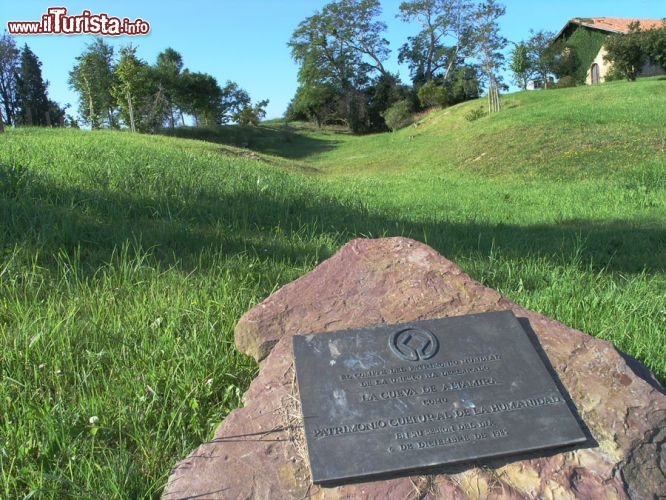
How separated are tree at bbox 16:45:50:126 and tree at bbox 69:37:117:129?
8.34 metres

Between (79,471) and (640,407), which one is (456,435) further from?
(79,471)

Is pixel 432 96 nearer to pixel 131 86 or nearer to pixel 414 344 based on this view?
pixel 131 86

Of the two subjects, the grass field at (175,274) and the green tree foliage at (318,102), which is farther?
the green tree foliage at (318,102)

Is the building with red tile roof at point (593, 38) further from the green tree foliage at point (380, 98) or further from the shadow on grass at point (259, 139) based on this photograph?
the shadow on grass at point (259, 139)

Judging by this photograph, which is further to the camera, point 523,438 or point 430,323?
point 430,323

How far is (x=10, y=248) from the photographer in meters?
3.88

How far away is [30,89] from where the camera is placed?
46344mm

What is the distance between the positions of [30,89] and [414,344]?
172 ft

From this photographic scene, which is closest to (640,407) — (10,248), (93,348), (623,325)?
(623,325)

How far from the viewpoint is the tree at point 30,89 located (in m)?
45.6

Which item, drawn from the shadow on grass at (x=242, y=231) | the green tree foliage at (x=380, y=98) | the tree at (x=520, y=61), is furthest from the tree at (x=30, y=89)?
the shadow on grass at (x=242, y=231)

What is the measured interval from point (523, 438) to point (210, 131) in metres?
34.8

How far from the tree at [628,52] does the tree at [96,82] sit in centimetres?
3012

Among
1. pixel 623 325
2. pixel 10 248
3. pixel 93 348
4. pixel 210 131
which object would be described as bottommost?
pixel 623 325
